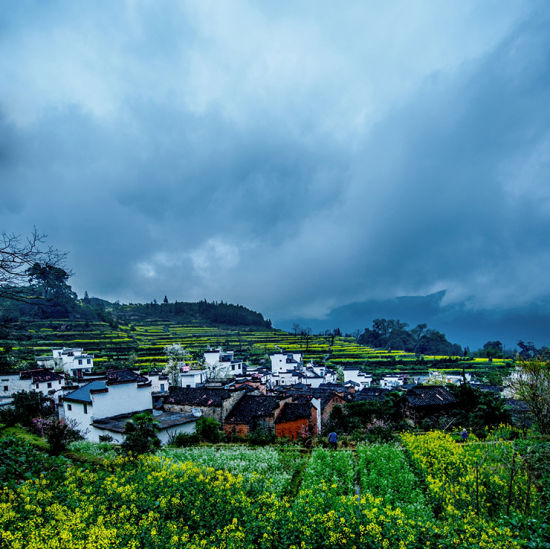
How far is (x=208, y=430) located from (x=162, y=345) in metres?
53.8

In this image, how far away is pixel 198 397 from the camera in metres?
22.1

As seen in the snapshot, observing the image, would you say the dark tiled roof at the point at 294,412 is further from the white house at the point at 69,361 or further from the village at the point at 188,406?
the white house at the point at 69,361

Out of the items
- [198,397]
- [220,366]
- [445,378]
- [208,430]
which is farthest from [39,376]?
[445,378]

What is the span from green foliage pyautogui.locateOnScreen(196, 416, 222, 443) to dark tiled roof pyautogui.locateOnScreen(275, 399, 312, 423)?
5.36 m

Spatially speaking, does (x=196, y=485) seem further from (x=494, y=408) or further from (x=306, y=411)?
(x=494, y=408)

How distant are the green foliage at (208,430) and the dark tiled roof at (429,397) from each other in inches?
649

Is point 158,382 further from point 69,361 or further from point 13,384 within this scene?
point 69,361

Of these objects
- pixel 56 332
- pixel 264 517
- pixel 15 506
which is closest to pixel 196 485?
pixel 264 517

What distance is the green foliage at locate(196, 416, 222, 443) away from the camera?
16.8 m

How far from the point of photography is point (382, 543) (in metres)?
5.03

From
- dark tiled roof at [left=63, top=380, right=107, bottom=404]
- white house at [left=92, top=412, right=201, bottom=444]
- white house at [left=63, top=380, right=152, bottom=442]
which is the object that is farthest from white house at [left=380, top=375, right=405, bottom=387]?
dark tiled roof at [left=63, top=380, right=107, bottom=404]

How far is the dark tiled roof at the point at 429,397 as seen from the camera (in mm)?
25656

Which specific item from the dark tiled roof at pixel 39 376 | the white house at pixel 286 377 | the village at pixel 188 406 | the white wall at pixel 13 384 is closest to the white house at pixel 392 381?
the white house at pixel 286 377

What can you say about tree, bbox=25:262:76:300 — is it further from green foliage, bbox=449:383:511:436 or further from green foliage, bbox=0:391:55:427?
green foliage, bbox=449:383:511:436
